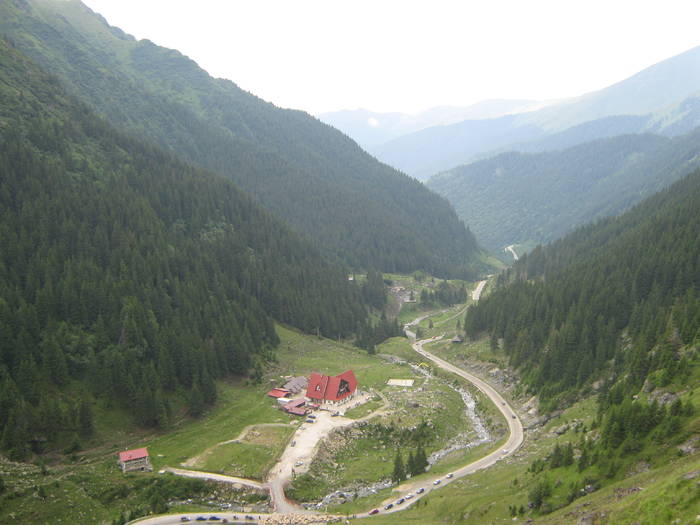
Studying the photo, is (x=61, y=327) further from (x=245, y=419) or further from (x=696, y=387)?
(x=696, y=387)

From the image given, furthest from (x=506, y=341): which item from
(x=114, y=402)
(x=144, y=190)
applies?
(x=144, y=190)

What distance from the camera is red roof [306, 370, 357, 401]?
295ft

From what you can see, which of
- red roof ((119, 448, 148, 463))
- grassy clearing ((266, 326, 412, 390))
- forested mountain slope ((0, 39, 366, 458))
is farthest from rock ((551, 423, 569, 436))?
red roof ((119, 448, 148, 463))

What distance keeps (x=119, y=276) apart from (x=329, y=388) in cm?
5257

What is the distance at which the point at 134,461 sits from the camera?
66938 mm

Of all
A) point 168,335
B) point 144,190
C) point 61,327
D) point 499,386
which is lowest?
point 499,386

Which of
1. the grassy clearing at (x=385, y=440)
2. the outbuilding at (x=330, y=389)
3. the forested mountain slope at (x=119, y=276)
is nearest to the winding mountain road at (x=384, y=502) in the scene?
the grassy clearing at (x=385, y=440)

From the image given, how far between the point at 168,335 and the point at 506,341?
251ft

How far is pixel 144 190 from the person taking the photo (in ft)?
495

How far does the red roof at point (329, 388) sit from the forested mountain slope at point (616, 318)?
34930mm

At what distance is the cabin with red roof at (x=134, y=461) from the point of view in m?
66.5

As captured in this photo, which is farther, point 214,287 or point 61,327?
point 214,287

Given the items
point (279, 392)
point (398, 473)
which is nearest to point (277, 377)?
point (279, 392)

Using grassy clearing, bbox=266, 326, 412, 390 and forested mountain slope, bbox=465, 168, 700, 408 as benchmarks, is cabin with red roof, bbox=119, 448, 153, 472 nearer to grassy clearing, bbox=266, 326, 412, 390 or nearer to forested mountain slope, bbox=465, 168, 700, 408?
grassy clearing, bbox=266, 326, 412, 390
